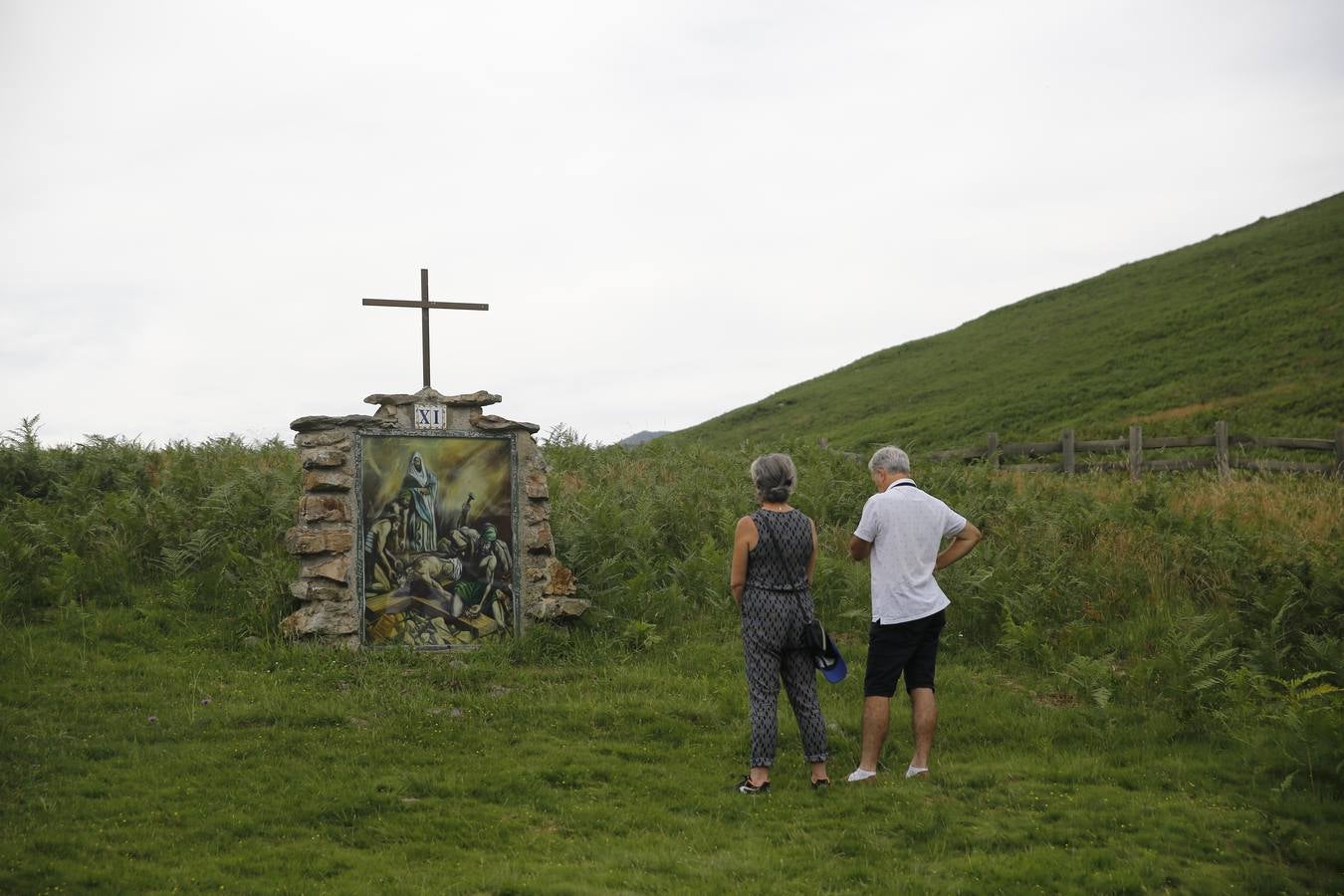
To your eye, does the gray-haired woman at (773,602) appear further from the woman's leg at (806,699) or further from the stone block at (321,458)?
the stone block at (321,458)

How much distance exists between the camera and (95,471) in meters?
16.1

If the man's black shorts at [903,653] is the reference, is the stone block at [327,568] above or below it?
Answer: above

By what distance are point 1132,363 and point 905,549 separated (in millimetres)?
37440

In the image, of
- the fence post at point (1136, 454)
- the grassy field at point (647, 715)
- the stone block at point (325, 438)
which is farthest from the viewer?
the fence post at point (1136, 454)

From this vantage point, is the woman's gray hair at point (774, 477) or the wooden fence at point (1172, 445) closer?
the woman's gray hair at point (774, 477)

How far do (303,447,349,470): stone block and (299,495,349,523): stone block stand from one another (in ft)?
1.15

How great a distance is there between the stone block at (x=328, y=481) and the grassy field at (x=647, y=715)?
141 cm

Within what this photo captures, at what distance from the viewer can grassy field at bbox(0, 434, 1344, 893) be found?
668cm

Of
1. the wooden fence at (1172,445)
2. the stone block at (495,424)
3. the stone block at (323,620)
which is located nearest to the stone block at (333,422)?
the stone block at (495,424)

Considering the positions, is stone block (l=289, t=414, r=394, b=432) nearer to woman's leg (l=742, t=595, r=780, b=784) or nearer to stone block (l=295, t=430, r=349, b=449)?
stone block (l=295, t=430, r=349, b=449)

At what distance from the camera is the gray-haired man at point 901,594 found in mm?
7922

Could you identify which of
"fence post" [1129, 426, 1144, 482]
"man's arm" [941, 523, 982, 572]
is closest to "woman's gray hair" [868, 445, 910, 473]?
"man's arm" [941, 523, 982, 572]

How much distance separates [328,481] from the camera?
12102 millimetres

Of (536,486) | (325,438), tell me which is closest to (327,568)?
(325,438)
